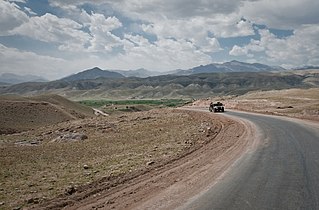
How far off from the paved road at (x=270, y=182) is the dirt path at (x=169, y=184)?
2.01ft

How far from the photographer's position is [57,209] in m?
11.1

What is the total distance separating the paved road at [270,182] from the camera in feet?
34.0

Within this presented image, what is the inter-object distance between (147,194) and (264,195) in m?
3.86

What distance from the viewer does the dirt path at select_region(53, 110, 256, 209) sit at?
11.1 m

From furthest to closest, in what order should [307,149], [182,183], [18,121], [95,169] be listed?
[18,121] < [307,149] < [95,169] < [182,183]

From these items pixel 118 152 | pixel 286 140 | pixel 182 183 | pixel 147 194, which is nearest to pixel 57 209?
pixel 147 194

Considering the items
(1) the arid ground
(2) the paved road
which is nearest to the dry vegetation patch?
(1) the arid ground

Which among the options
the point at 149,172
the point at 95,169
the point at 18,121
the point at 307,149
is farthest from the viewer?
the point at 18,121

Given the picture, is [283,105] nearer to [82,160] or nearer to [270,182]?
[82,160]

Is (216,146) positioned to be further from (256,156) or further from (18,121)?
(18,121)

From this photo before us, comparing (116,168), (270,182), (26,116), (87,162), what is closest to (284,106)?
(87,162)

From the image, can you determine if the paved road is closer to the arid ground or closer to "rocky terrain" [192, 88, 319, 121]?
the arid ground

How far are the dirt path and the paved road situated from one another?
0.61 meters

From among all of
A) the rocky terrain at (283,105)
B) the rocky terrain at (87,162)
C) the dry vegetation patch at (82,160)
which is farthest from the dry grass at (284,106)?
the dry vegetation patch at (82,160)
